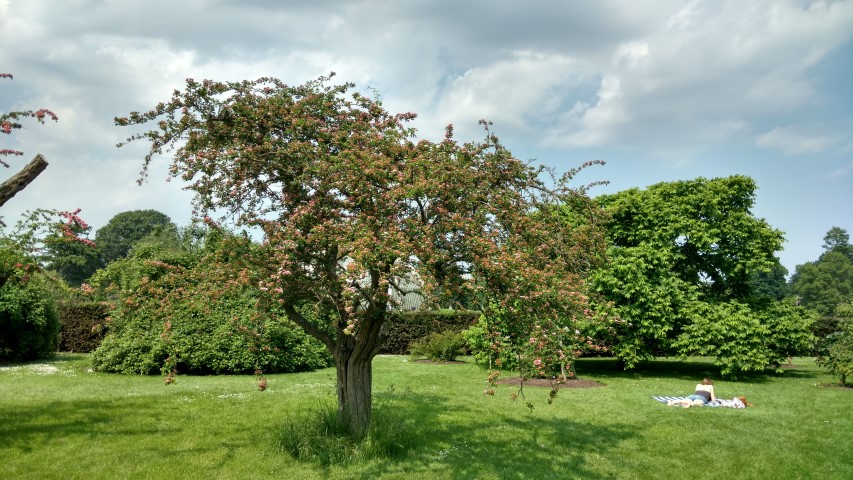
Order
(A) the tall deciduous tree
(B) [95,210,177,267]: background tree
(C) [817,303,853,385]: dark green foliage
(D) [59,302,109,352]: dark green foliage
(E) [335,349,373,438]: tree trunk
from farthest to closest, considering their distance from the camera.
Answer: (B) [95,210,177,267]: background tree
(D) [59,302,109,352]: dark green foliage
(C) [817,303,853,385]: dark green foliage
(E) [335,349,373,438]: tree trunk
(A) the tall deciduous tree

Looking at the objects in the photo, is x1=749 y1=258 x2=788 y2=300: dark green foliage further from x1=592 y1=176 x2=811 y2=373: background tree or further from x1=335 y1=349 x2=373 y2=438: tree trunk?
x1=335 y1=349 x2=373 y2=438: tree trunk

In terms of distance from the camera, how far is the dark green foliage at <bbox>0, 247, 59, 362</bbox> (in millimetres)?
19734

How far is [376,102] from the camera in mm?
9047

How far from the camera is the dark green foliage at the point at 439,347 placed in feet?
74.9

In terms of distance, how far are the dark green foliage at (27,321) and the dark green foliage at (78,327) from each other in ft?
9.55

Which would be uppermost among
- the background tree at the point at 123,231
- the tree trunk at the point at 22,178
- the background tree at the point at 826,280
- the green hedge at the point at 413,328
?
the background tree at the point at 123,231

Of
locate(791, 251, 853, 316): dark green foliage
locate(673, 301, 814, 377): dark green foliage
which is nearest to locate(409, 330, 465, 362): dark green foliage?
locate(673, 301, 814, 377): dark green foliage

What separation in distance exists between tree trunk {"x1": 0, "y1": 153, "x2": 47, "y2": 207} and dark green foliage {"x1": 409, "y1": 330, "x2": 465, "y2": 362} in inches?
643

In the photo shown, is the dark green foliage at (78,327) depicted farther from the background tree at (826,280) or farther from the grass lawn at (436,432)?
the background tree at (826,280)

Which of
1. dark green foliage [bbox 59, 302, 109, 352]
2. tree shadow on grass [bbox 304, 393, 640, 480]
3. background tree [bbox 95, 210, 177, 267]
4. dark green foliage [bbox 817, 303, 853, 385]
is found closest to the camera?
tree shadow on grass [bbox 304, 393, 640, 480]

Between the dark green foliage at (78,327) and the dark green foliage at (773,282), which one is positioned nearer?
the dark green foliage at (78,327)

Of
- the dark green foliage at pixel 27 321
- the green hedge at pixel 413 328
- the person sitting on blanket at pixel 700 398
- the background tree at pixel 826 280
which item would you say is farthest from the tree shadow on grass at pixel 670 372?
the background tree at pixel 826 280

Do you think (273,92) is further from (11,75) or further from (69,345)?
(69,345)

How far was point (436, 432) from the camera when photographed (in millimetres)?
9992
